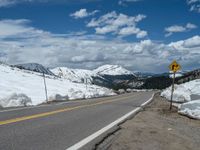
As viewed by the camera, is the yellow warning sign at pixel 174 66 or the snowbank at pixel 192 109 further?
the yellow warning sign at pixel 174 66

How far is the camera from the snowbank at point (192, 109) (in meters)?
15.4

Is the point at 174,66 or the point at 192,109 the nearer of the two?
the point at 192,109

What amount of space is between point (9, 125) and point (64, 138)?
216 cm

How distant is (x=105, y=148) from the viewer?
278 inches

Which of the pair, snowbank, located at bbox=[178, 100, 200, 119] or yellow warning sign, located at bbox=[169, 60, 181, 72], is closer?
snowbank, located at bbox=[178, 100, 200, 119]

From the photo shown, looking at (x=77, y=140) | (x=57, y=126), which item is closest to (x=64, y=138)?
(x=77, y=140)

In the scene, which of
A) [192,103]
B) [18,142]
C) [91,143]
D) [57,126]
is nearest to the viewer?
[18,142]

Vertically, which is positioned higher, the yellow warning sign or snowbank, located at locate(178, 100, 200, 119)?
the yellow warning sign

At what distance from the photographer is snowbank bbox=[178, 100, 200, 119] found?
605 inches

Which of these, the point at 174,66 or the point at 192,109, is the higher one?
the point at 174,66

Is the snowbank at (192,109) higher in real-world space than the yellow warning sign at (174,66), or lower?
lower

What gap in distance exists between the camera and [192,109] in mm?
16047

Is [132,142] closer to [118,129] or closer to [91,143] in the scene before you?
[91,143]

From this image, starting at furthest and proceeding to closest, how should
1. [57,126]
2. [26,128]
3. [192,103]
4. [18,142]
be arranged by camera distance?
[192,103] → [57,126] → [26,128] → [18,142]
